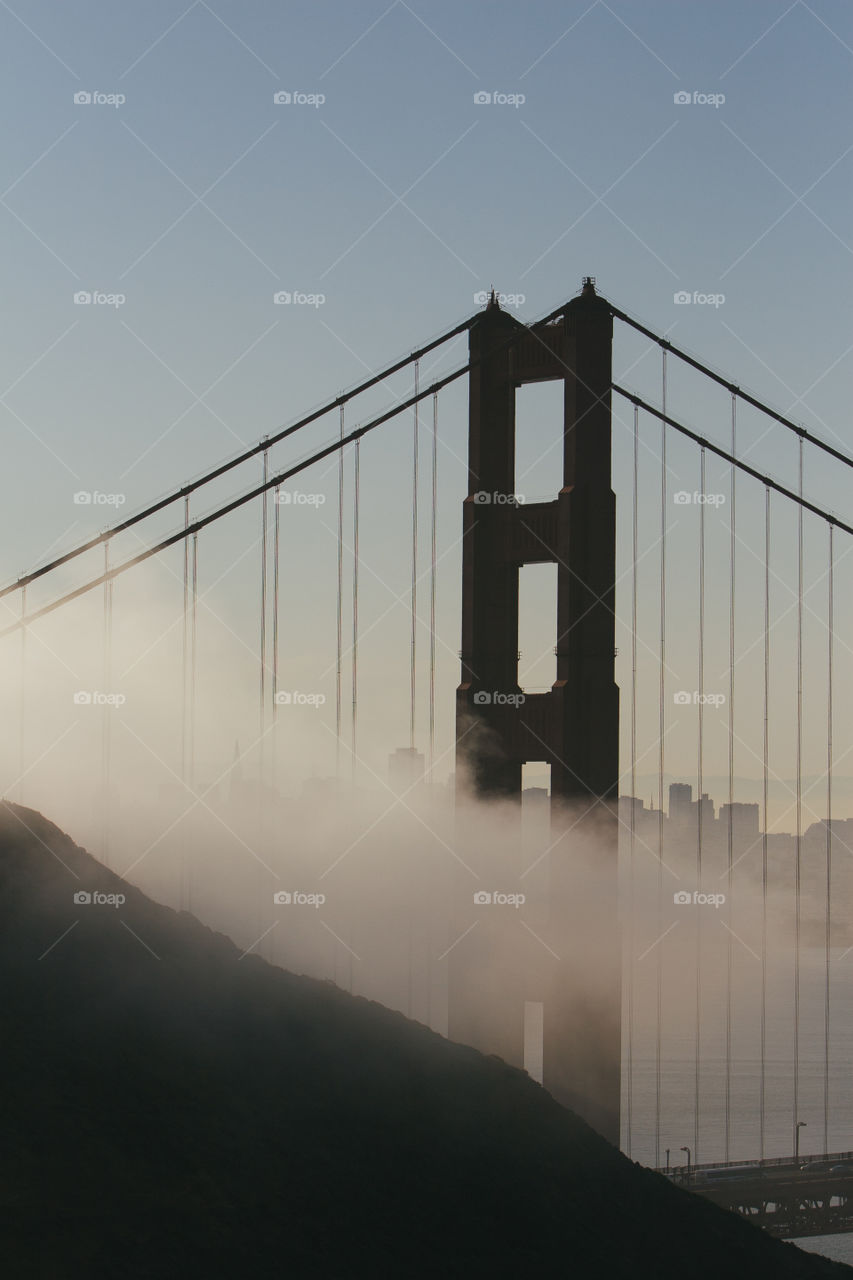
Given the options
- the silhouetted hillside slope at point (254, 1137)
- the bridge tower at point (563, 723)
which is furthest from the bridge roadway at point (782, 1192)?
the silhouetted hillside slope at point (254, 1137)

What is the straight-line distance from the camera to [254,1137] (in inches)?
1179

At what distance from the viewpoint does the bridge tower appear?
4309 centimetres

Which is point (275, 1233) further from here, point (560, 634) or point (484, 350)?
point (484, 350)

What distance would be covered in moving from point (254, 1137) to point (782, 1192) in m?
56.4

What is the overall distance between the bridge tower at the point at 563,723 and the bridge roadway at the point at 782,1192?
3547cm

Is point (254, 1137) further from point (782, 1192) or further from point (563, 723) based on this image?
point (782, 1192)

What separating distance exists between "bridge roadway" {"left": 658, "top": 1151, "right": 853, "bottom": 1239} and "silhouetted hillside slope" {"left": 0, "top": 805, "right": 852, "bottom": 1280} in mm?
41671

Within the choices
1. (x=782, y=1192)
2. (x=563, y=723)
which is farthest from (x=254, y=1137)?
(x=782, y=1192)

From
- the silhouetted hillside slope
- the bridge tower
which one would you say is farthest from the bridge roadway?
the silhouetted hillside slope

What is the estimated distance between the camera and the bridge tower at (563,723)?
43094 mm

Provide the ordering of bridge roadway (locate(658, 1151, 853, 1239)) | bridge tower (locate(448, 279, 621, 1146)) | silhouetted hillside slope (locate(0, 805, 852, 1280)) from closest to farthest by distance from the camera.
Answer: silhouetted hillside slope (locate(0, 805, 852, 1280)) < bridge tower (locate(448, 279, 621, 1146)) < bridge roadway (locate(658, 1151, 853, 1239))

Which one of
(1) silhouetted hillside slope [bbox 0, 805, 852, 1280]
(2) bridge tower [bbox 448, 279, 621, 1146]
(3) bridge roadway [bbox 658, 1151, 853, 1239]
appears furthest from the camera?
(3) bridge roadway [bbox 658, 1151, 853, 1239]

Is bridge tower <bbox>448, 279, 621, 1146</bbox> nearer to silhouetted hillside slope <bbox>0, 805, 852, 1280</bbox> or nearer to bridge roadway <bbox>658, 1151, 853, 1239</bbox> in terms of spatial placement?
silhouetted hillside slope <bbox>0, 805, 852, 1280</bbox>

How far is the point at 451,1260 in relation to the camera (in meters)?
28.2
